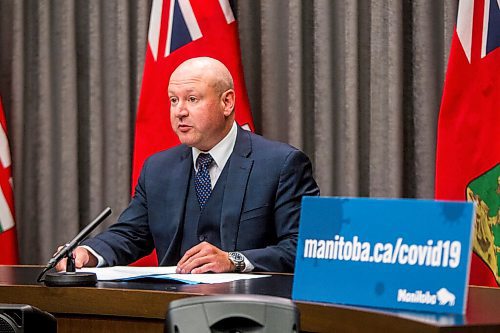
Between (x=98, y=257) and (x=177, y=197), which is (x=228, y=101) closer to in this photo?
(x=177, y=197)

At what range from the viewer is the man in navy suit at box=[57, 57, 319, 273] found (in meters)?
3.19

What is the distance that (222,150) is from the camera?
335cm

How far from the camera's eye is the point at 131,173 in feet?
14.4

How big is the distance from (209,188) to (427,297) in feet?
5.09

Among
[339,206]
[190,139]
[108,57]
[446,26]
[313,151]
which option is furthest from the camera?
[108,57]

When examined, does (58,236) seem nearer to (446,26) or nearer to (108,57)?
(108,57)

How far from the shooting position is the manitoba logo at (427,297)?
1.79 meters

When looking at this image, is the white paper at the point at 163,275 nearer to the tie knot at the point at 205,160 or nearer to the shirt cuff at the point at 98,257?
the shirt cuff at the point at 98,257

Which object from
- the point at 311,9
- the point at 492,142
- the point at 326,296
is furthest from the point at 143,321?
the point at 311,9

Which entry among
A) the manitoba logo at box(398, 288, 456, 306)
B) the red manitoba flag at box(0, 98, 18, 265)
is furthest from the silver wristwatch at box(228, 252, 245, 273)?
the red manitoba flag at box(0, 98, 18, 265)

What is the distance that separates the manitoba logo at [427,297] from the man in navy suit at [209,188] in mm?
1222

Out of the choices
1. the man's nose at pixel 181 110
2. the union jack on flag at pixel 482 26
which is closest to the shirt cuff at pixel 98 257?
the man's nose at pixel 181 110

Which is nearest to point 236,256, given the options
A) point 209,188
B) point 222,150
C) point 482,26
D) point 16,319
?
point 209,188

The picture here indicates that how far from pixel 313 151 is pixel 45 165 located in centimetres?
134
